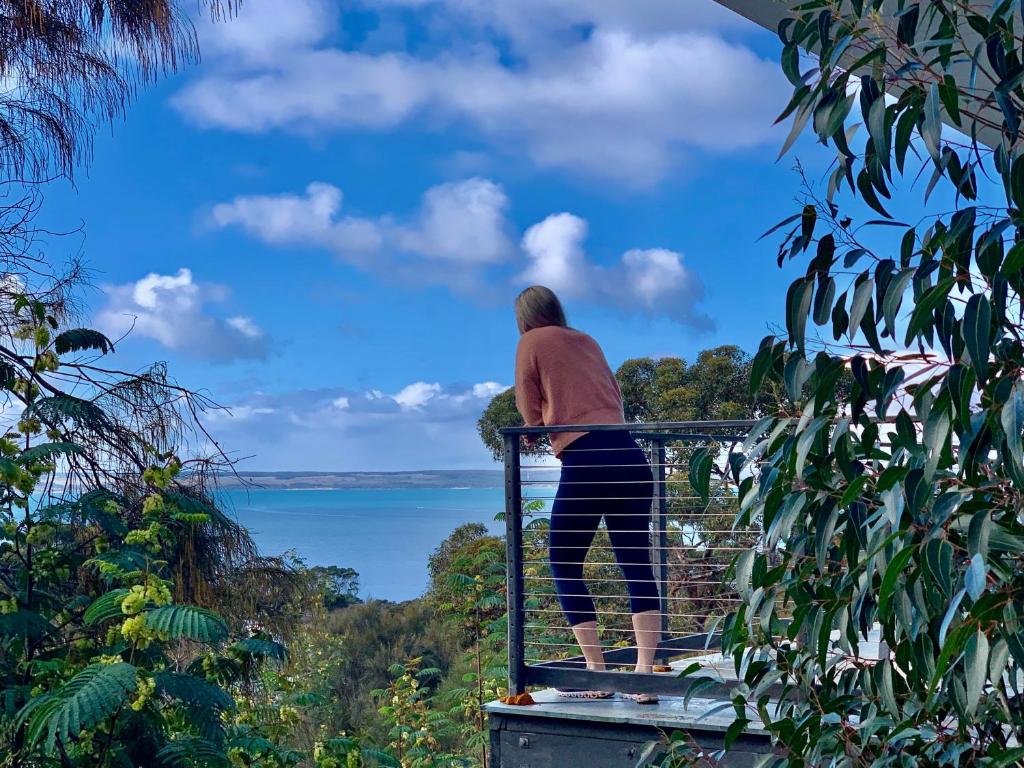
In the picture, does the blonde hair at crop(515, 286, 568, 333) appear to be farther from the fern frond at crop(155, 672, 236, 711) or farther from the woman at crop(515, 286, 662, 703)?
the fern frond at crop(155, 672, 236, 711)

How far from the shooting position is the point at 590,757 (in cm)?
376

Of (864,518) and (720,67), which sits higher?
(720,67)

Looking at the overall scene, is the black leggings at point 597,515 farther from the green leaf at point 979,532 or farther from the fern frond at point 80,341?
the green leaf at point 979,532

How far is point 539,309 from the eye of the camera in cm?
410

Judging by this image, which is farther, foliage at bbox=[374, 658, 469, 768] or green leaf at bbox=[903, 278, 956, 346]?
foliage at bbox=[374, 658, 469, 768]

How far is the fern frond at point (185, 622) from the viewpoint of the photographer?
261 cm

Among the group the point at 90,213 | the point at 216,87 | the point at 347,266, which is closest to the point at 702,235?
the point at 347,266

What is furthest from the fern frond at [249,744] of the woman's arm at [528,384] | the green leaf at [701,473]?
the green leaf at [701,473]

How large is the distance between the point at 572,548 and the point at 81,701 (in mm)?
1988

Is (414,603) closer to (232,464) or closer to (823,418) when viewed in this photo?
(232,464)

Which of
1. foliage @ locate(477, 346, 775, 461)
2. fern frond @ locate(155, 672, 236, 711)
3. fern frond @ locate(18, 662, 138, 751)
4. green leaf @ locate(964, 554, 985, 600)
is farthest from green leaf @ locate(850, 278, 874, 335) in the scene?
foliage @ locate(477, 346, 775, 461)

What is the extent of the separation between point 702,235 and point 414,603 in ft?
48.1

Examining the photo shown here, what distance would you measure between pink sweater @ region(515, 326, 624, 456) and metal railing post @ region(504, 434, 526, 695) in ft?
0.51

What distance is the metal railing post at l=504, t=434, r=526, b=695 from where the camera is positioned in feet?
13.4
